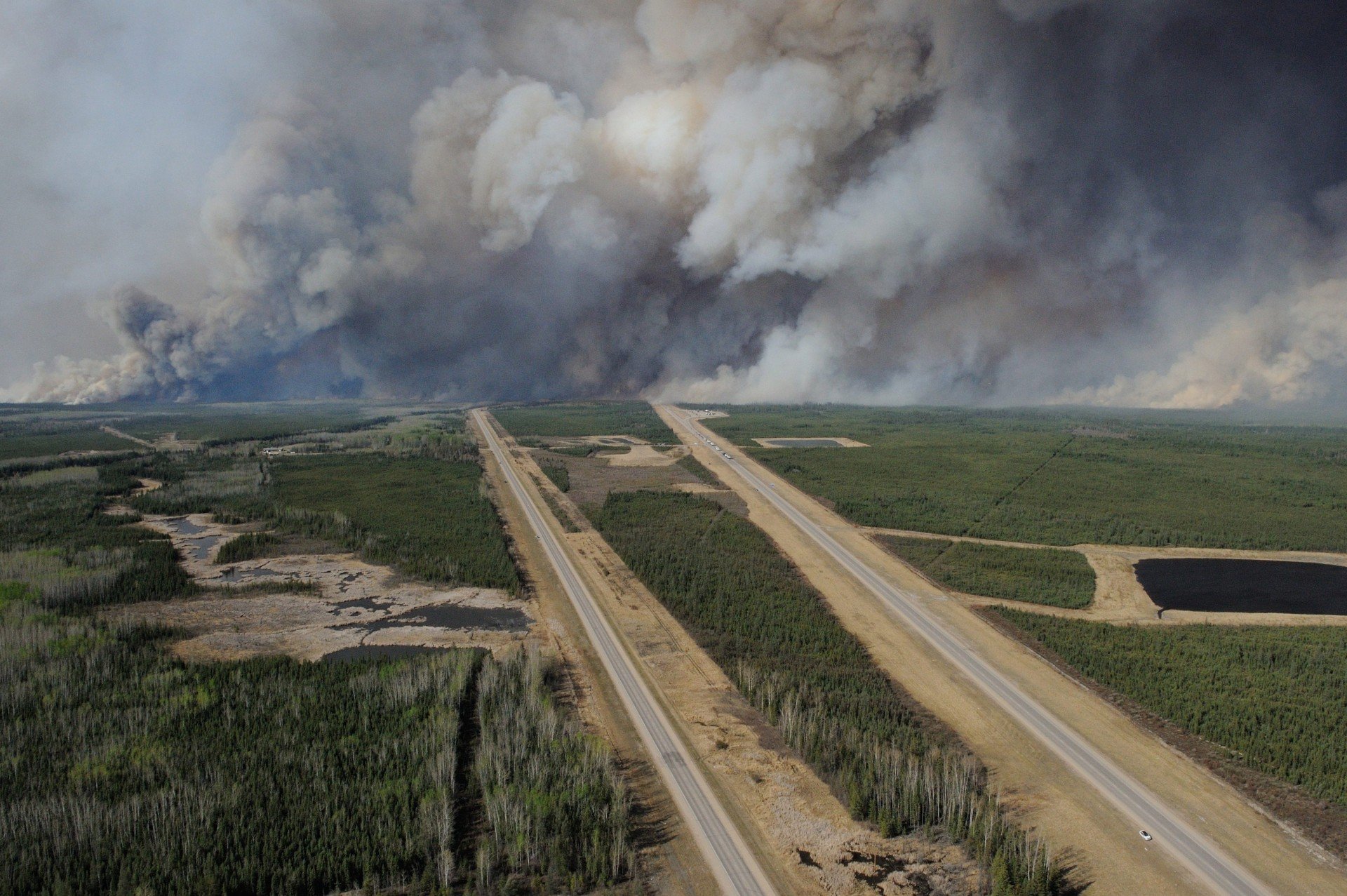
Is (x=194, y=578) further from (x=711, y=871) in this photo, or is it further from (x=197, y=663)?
(x=711, y=871)

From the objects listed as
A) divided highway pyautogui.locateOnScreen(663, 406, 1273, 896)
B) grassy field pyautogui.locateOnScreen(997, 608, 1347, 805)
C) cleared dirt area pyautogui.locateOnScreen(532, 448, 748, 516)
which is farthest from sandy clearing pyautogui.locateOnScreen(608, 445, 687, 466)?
grassy field pyautogui.locateOnScreen(997, 608, 1347, 805)

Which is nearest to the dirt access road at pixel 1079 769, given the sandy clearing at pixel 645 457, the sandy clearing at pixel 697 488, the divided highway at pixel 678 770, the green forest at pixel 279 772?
the divided highway at pixel 678 770

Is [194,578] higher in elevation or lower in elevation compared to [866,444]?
lower

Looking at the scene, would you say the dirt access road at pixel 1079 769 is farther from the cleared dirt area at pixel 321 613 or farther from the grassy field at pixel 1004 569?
the cleared dirt area at pixel 321 613

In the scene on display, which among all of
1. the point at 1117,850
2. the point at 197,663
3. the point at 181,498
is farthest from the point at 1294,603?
the point at 181,498

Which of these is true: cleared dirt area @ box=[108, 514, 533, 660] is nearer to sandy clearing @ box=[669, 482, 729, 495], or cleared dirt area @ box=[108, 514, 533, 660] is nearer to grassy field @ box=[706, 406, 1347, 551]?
sandy clearing @ box=[669, 482, 729, 495]

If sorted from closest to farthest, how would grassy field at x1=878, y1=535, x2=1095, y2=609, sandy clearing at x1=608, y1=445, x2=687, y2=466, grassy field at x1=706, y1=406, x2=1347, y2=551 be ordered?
1. grassy field at x1=878, y1=535, x2=1095, y2=609
2. grassy field at x1=706, y1=406, x2=1347, y2=551
3. sandy clearing at x1=608, y1=445, x2=687, y2=466
